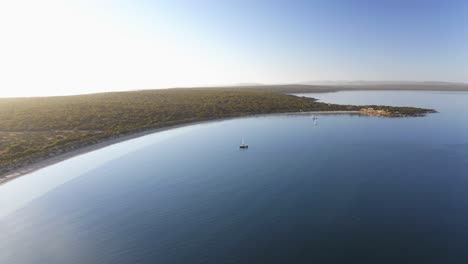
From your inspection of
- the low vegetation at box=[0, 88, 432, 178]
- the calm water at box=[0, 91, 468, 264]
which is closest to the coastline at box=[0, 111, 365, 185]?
the low vegetation at box=[0, 88, 432, 178]

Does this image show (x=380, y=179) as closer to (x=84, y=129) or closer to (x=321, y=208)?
(x=321, y=208)

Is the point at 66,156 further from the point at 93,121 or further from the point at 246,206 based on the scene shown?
the point at 246,206

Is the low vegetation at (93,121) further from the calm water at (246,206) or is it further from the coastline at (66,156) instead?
the calm water at (246,206)

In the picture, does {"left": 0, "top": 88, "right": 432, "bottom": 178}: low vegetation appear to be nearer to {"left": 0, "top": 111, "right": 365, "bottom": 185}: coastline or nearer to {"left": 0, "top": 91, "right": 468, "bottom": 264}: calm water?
{"left": 0, "top": 111, "right": 365, "bottom": 185}: coastline

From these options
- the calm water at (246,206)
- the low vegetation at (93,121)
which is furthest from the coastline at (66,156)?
the calm water at (246,206)

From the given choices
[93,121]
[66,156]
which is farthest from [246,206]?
[93,121]

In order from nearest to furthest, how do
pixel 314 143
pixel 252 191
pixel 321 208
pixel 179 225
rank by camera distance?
pixel 179 225
pixel 321 208
pixel 252 191
pixel 314 143

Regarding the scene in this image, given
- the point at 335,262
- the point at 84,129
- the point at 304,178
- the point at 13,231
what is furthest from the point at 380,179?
the point at 84,129

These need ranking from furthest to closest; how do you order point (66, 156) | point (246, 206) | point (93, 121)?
point (93, 121), point (66, 156), point (246, 206)

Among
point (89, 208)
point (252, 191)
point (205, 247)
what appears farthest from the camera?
point (252, 191)
